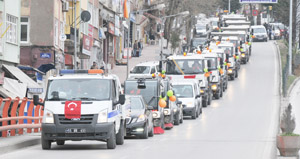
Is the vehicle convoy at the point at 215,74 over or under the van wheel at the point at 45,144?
over

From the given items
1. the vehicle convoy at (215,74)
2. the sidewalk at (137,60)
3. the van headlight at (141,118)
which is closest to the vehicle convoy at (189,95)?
the vehicle convoy at (215,74)

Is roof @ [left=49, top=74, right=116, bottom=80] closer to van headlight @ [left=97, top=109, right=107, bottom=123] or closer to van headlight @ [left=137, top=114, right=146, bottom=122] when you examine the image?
van headlight @ [left=97, top=109, right=107, bottom=123]

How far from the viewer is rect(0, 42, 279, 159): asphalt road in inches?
870

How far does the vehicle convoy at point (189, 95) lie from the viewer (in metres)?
42.1

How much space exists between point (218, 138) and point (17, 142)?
7983mm

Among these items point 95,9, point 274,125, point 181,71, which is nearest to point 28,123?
point 274,125

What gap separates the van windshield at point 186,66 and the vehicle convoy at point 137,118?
1789 cm

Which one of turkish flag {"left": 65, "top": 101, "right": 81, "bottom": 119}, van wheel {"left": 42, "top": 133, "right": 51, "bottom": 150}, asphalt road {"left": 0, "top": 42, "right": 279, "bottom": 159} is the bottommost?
asphalt road {"left": 0, "top": 42, "right": 279, "bottom": 159}

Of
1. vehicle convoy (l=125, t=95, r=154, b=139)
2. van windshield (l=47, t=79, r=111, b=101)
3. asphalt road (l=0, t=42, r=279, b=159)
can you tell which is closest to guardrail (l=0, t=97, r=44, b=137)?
asphalt road (l=0, t=42, r=279, b=159)

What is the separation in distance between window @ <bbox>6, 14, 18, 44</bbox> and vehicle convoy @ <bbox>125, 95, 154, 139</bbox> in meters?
13.2

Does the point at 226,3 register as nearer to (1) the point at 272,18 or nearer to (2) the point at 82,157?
(1) the point at 272,18

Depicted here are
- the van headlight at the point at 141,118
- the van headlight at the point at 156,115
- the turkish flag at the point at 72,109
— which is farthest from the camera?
the van headlight at the point at 156,115

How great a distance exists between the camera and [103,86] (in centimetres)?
2400

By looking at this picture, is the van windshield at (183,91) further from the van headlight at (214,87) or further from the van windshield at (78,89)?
the van windshield at (78,89)
